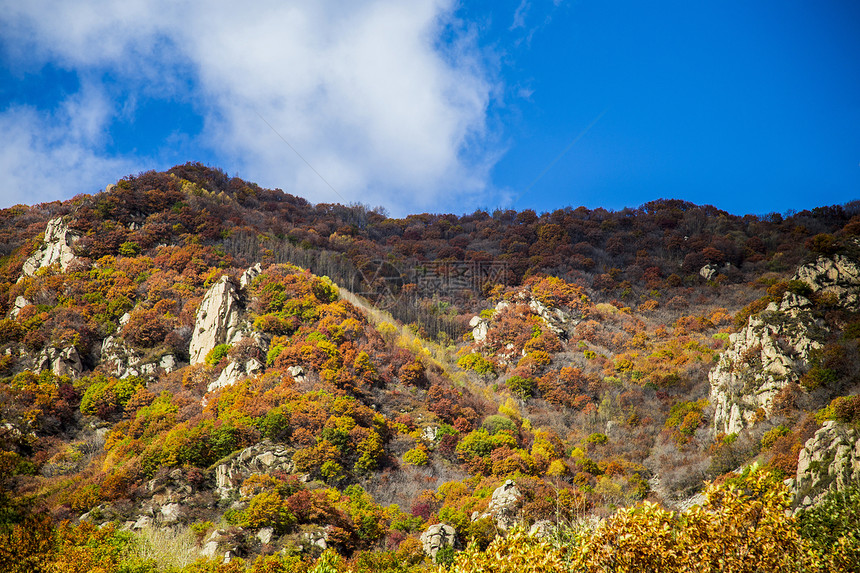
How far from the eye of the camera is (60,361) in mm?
34469

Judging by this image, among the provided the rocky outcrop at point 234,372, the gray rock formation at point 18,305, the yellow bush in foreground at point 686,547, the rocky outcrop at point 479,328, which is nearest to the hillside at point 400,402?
the yellow bush in foreground at point 686,547

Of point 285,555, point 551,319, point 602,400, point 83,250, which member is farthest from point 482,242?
point 285,555

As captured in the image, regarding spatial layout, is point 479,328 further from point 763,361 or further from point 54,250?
point 54,250

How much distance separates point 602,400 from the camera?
39469 millimetres

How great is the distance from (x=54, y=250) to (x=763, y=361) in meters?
52.9

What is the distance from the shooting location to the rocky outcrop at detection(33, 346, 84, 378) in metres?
34.2

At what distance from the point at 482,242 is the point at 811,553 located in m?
61.6

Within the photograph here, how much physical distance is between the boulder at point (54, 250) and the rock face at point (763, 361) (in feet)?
161

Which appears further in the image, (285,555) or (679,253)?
(679,253)

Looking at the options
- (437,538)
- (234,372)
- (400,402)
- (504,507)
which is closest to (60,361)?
→ (234,372)

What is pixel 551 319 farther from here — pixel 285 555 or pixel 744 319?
pixel 285 555

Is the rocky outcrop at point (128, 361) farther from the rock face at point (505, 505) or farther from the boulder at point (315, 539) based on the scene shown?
the rock face at point (505, 505)

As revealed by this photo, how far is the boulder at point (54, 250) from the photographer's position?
43.6 m

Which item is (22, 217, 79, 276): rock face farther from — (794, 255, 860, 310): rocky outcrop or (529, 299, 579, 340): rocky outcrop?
(794, 255, 860, 310): rocky outcrop
